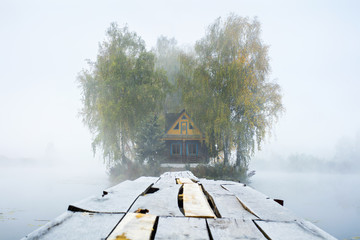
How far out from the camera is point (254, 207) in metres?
1.55

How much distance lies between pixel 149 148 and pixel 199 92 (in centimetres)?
631

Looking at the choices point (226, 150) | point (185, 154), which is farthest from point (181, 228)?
point (185, 154)

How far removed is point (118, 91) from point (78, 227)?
19.9 m

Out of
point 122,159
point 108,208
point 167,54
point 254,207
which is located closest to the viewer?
point 108,208

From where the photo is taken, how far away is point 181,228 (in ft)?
3.58

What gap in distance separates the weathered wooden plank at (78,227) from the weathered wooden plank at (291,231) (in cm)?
75

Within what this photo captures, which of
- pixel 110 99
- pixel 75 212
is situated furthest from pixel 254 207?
pixel 110 99

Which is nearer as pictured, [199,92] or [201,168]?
[201,168]

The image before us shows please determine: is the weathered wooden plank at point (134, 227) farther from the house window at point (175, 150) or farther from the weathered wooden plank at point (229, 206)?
the house window at point (175, 150)

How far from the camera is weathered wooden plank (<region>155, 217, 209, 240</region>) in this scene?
1.01 m

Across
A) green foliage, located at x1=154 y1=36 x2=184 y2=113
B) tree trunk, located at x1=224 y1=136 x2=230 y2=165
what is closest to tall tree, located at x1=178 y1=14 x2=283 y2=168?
tree trunk, located at x1=224 y1=136 x2=230 y2=165

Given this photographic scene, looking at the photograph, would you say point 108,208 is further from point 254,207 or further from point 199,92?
point 199,92

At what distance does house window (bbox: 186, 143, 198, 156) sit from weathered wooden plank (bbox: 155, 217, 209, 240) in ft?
72.3

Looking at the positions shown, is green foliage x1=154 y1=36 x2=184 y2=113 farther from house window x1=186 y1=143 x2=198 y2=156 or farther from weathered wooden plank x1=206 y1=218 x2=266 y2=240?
weathered wooden plank x1=206 y1=218 x2=266 y2=240
